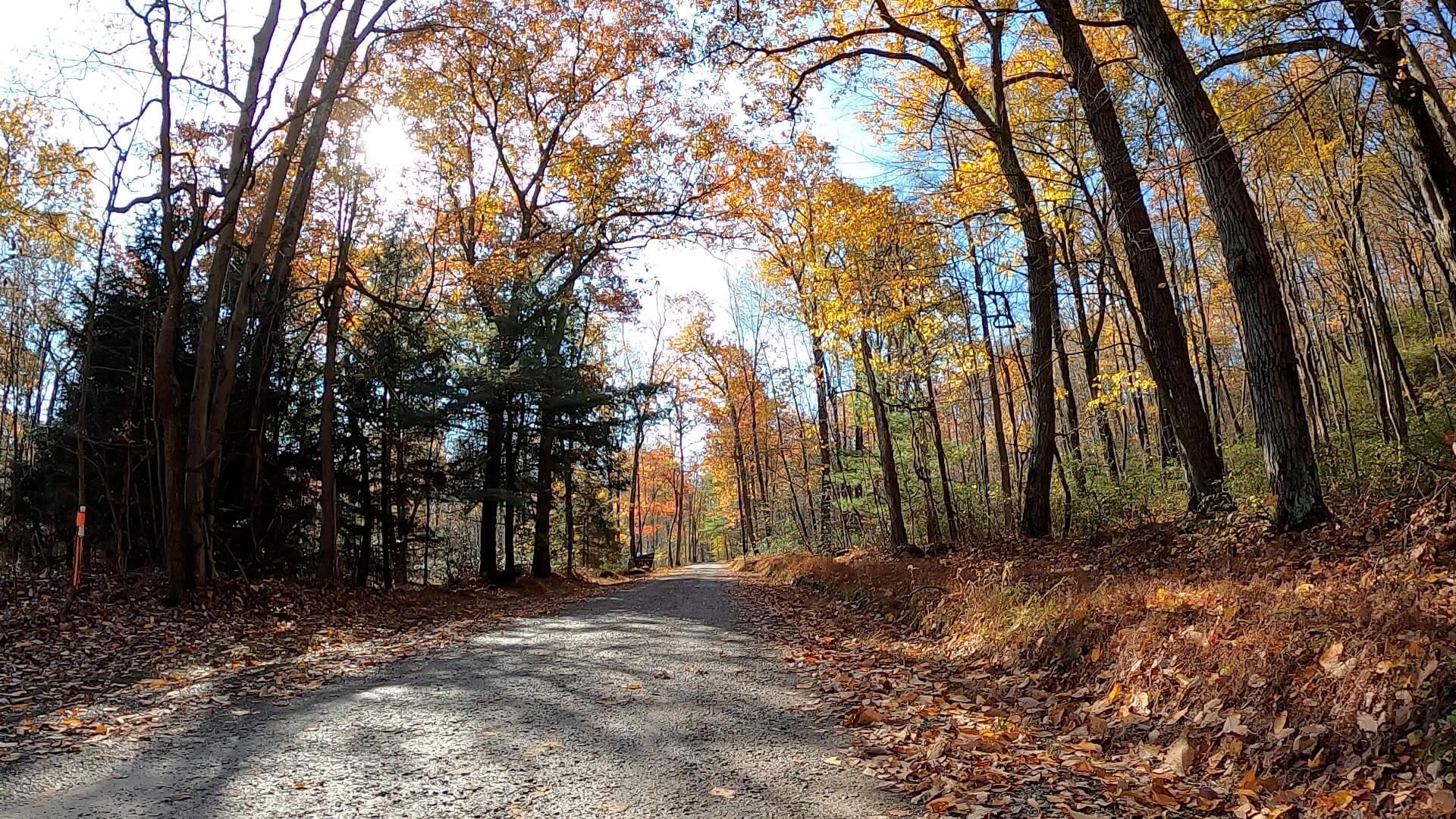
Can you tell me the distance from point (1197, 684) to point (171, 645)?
9.66m

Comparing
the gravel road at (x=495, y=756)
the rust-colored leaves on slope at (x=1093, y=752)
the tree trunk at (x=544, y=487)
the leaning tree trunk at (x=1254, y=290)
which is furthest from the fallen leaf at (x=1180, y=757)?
the tree trunk at (x=544, y=487)

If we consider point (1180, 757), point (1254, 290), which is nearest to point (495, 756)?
point (1180, 757)

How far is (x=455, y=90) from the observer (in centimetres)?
1753

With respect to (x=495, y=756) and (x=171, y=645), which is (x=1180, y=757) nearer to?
(x=495, y=756)

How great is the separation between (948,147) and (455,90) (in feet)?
38.0

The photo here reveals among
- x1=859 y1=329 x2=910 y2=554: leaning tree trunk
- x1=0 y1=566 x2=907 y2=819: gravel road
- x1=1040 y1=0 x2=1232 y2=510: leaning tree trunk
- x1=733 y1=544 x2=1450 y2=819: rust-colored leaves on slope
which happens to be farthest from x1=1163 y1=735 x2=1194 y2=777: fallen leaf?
x1=859 y1=329 x2=910 y2=554: leaning tree trunk

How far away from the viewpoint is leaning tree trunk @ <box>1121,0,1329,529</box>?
20.9 ft

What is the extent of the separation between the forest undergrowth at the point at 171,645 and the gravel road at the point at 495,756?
0.64 meters

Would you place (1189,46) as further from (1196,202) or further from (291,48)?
(291,48)

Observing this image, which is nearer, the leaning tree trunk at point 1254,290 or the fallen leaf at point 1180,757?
the fallen leaf at point 1180,757

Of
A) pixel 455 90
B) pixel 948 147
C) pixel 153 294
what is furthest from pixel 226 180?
pixel 948 147

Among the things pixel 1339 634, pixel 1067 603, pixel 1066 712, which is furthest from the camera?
pixel 1067 603

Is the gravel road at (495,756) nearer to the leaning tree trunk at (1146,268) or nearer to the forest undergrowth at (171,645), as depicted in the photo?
the forest undergrowth at (171,645)

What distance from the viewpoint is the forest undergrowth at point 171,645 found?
533 centimetres
